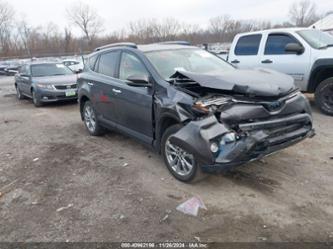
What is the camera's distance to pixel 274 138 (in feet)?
12.7

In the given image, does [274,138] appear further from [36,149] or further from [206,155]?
[36,149]

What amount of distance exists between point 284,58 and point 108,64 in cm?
441

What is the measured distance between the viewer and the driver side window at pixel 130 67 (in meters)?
4.89

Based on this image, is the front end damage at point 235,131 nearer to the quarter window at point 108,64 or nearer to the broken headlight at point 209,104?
the broken headlight at point 209,104

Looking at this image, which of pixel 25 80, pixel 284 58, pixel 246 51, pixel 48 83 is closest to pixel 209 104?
pixel 284 58

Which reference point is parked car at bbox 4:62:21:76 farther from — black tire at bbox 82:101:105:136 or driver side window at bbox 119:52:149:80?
driver side window at bbox 119:52:149:80

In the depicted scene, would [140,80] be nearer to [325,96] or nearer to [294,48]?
[294,48]

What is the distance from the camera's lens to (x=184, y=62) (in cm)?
506

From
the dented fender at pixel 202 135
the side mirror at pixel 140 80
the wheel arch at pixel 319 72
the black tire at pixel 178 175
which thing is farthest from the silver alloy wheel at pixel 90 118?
the wheel arch at pixel 319 72

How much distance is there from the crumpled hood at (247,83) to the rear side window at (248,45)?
425 centimetres

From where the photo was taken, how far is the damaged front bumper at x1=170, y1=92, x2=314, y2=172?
361cm

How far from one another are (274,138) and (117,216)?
2062 millimetres

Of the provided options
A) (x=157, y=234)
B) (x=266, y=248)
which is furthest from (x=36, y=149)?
(x=266, y=248)

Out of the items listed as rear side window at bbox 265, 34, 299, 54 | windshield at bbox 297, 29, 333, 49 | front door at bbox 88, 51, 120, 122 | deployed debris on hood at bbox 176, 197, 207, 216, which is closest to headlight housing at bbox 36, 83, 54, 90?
front door at bbox 88, 51, 120, 122
